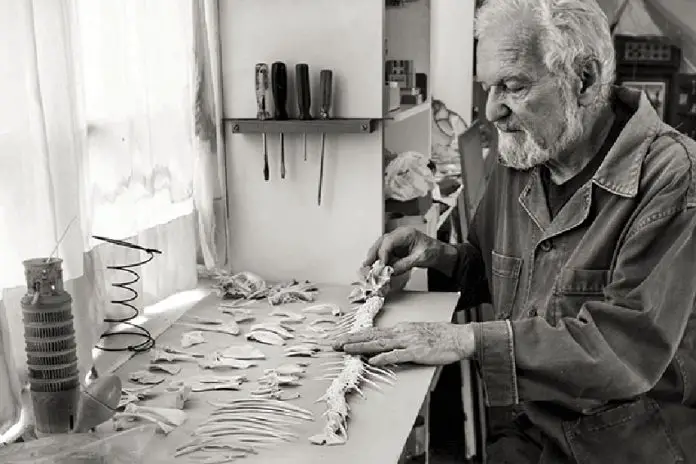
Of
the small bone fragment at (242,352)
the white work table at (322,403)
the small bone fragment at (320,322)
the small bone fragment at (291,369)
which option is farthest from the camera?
the small bone fragment at (320,322)

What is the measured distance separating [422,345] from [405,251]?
0.57 m

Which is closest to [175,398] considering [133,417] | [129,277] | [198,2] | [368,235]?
[133,417]

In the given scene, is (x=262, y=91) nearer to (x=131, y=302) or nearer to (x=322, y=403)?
(x=131, y=302)

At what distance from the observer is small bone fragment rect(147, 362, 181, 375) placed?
5.78ft

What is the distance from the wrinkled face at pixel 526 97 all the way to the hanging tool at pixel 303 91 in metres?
0.64

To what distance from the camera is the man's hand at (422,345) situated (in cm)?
167

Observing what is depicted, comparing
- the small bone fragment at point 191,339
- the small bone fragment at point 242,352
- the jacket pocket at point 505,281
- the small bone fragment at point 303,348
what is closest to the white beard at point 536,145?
the jacket pocket at point 505,281

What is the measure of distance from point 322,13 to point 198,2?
360 mm

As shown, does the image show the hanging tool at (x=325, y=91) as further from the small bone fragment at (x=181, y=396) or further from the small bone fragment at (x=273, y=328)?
the small bone fragment at (x=181, y=396)

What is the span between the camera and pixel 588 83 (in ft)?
5.93

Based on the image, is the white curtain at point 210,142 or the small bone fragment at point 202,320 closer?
the small bone fragment at point 202,320

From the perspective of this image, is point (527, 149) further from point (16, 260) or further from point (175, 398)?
point (16, 260)

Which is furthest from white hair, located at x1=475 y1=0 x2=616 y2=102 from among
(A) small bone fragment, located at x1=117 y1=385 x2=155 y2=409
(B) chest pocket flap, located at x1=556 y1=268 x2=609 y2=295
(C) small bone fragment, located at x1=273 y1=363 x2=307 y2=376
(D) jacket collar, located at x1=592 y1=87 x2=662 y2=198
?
(A) small bone fragment, located at x1=117 y1=385 x2=155 y2=409

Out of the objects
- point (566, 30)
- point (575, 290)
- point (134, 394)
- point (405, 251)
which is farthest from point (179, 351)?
point (566, 30)
